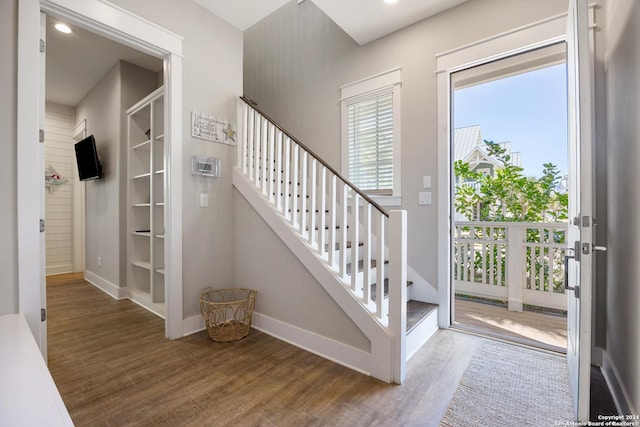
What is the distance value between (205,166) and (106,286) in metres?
2.65

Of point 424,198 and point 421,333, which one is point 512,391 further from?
point 424,198

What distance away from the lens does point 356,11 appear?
8.97ft

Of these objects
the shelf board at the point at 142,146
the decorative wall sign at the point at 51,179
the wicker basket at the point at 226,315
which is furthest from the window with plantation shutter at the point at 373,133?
the decorative wall sign at the point at 51,179

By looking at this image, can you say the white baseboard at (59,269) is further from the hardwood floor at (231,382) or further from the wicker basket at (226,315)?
the wicker basket at (226,315)

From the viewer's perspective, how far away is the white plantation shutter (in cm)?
314

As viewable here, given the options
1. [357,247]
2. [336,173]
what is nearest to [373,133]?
[336,173]

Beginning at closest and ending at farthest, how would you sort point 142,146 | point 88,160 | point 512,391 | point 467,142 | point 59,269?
point 512,391 → point 142,146 → point 88,160 → point 59,269 → point 467,142

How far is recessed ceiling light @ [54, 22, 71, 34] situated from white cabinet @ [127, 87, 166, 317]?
0.88 m

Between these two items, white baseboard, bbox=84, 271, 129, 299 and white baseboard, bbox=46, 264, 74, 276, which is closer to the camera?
white baseboard, bbox=84, 271, 129, 299

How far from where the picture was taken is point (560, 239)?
3.31m

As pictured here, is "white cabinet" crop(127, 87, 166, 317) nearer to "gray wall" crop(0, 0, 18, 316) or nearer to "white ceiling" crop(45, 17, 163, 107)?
"white ceiling" crop(45, 17, 163, 107)

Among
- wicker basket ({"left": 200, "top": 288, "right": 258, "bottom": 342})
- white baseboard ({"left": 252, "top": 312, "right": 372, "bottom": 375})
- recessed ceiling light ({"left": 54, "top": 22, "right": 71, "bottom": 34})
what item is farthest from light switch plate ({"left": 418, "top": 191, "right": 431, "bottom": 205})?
recessed ceiling light ({"left": 54, "top": 22, "right": 71, "bottom": 34})

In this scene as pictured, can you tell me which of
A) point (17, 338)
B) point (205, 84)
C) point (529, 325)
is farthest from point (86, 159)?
point (529, 325)

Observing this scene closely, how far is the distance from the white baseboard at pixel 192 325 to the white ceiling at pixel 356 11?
110 inches
